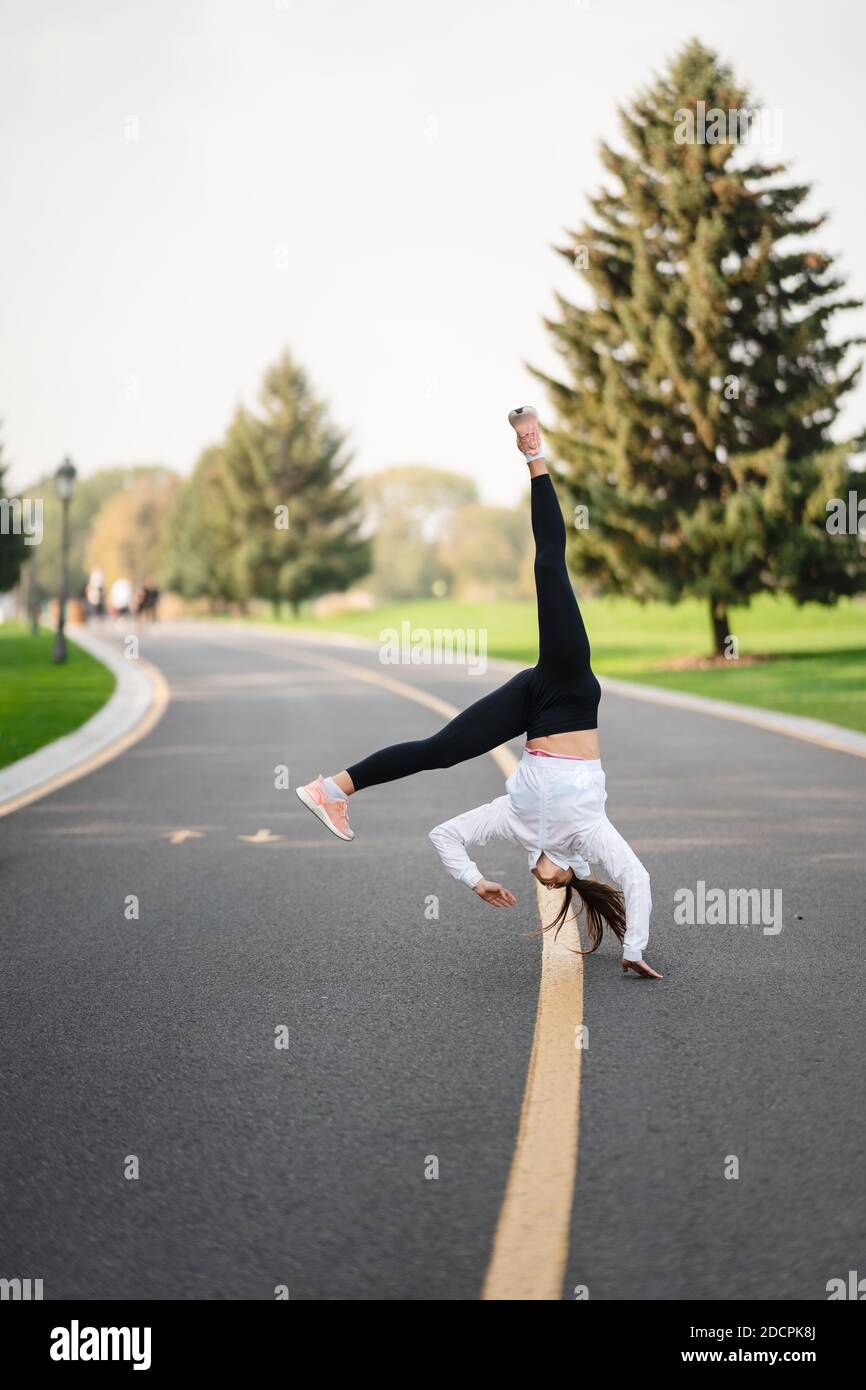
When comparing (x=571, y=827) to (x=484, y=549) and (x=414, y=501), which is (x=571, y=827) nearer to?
(x=484, y=549)

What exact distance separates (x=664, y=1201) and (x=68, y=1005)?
284cm

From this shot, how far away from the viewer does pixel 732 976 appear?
576 cm

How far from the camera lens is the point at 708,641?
4681 centimetres

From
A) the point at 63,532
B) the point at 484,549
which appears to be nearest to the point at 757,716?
the point at 63,532

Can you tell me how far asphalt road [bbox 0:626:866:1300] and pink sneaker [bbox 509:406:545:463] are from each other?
7.38 ft

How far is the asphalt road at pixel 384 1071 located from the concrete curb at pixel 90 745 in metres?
2.56

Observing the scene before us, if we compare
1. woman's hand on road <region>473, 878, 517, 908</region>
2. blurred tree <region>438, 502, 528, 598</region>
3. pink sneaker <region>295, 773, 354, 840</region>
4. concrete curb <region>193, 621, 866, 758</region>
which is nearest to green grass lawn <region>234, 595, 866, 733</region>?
concrete curb <region>193, 621, 866, 758</region>

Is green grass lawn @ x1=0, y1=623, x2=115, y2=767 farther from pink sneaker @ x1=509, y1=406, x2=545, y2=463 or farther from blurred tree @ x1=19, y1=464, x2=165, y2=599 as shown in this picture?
blurred tree @ x1=19, y1=464, x2=165, y2=599

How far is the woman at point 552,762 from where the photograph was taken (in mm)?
5656

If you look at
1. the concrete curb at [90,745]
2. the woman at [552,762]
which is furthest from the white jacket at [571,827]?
the concrete curb at [90,745]
